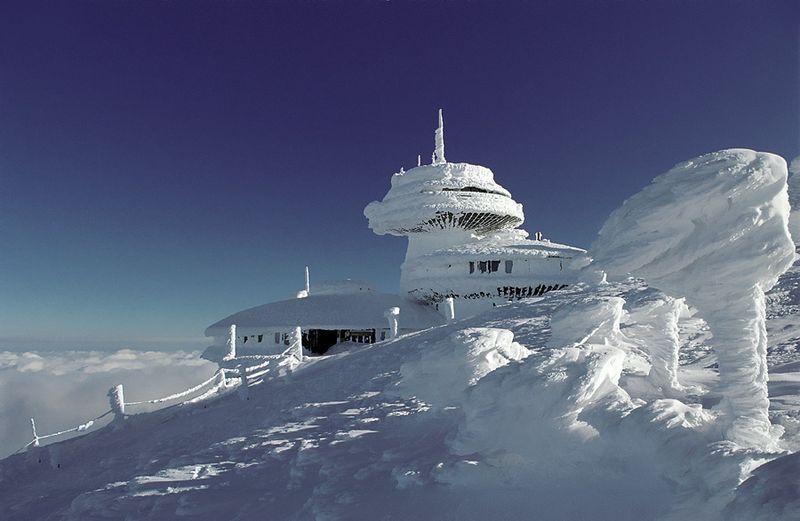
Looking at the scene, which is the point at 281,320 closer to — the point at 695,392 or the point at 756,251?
the point at 695,392

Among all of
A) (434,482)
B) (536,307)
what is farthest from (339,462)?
(536,307)

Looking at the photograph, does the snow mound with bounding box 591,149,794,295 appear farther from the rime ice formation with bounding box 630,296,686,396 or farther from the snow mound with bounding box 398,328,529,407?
the rime ice formation with bounding box 630,296,686,396

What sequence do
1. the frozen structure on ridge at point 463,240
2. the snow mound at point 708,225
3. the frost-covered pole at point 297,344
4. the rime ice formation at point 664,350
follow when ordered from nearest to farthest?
the snow mound at point 708,225 < the rime ice formation at point 664,350 < the frost-covered pole at point 297,344 < the frozen structure on ridge at point 463,240

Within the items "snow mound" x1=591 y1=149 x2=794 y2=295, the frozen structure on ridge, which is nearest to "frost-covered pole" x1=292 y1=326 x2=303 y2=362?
the frozen structure on ridge

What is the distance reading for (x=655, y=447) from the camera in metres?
5.05

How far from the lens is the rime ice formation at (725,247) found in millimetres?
5418

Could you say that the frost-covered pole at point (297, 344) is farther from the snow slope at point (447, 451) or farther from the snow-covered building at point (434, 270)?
the snow-covered building at point (434, 270)

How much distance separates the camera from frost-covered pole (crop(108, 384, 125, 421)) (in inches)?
556

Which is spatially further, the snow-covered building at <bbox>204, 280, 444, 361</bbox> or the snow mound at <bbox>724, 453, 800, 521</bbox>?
the snow-covered building at <bbox>204, 280, 444, 361</bbox>

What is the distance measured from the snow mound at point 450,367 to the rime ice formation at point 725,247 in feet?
8.03

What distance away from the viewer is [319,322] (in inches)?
1059

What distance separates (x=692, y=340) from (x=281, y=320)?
20.3 meters

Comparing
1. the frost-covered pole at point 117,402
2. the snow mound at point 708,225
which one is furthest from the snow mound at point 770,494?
the frost-covered pole at point 117,402

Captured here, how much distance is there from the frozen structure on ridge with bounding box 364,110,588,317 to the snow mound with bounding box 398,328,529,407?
17.7 m
